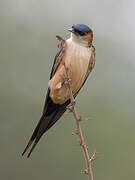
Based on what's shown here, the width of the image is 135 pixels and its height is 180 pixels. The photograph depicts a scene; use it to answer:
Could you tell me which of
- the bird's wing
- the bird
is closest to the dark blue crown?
the bird

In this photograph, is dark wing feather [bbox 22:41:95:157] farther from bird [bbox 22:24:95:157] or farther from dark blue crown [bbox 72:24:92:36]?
dark blue crown [bbox 72:24:92:36]

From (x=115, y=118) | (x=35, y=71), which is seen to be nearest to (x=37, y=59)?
(x=35, y=71)

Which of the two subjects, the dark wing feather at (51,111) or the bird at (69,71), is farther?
the dark wing feather at (51,111)

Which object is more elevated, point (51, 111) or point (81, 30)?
point (81, 30)

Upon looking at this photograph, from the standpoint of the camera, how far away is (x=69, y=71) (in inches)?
199

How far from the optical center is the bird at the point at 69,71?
507 cm

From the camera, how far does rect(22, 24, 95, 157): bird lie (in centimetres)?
507

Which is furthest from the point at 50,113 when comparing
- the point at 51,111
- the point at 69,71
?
the point at 69,71

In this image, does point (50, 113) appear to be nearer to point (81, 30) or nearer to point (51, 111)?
point (51, 111)

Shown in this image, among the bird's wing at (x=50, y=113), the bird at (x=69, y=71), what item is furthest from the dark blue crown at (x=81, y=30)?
the bird's wing at (x=50, y=113)

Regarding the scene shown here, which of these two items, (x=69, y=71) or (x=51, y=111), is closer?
(x=69, y=71)

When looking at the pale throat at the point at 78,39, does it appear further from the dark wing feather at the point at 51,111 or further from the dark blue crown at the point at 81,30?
the dark wing feather at the point at 51,111

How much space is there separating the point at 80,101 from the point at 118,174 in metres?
1.34

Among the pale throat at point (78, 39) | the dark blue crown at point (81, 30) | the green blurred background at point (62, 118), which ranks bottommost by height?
the green blurred background at point (62, 118)
